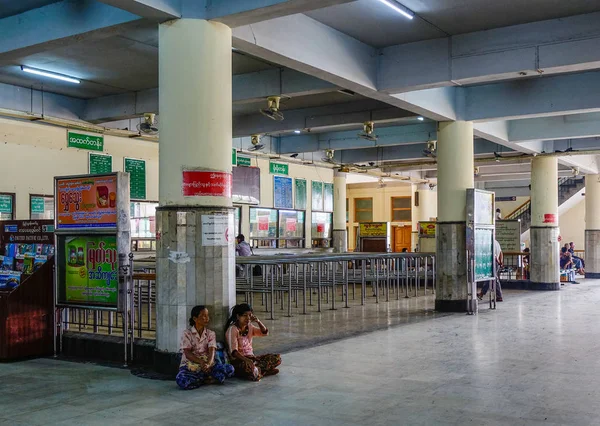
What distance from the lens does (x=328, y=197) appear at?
896 inches

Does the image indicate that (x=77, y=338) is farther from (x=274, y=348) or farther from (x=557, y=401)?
(x=557, y=401)

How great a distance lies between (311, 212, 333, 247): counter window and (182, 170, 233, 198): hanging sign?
14.6 m

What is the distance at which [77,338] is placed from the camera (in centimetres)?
824

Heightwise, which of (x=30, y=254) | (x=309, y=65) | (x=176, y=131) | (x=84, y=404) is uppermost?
(x=309, y=65)

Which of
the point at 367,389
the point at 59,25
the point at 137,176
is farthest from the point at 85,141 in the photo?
the point at 367,389

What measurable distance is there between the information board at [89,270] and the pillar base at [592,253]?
18.8 m

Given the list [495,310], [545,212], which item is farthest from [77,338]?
[545,212]

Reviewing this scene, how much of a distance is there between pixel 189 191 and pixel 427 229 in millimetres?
15234

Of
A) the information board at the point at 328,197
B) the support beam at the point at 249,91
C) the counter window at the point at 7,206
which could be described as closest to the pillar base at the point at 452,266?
the support beam at the point at 249,91

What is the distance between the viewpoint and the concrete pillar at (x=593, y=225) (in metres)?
22.4

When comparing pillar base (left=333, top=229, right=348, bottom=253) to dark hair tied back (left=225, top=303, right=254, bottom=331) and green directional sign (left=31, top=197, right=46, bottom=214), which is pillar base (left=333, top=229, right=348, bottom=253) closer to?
green directional sign (left=31, top=197, right=46, bottom=214)

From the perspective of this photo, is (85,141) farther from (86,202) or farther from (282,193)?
(282,193)

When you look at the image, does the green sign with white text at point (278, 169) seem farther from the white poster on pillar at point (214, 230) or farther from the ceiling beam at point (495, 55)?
the white poster on pillar at point (214, 230)

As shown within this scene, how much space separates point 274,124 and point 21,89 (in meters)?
5.40
